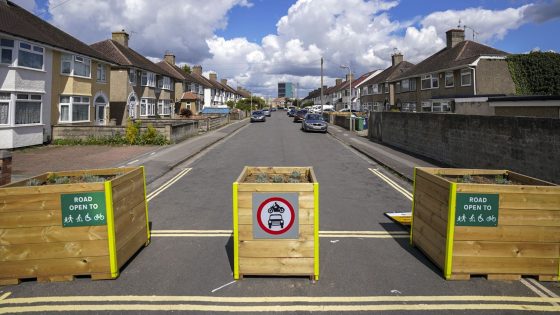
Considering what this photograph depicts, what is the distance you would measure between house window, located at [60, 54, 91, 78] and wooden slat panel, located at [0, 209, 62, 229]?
21.2 meters

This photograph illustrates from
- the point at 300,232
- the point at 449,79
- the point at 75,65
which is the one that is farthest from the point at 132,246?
the point at 449,79

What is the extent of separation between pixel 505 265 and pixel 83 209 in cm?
554

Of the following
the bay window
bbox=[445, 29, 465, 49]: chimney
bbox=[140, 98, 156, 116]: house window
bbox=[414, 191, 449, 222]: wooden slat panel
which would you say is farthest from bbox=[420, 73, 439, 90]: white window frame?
bbox=[414, 191, 449, 222]: wooden slat panel

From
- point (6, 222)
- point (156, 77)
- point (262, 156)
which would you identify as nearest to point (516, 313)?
point (6, 222)

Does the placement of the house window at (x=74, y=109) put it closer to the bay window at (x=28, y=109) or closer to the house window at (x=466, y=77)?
the bay window at (x=28, y=109)

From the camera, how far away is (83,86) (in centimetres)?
2533

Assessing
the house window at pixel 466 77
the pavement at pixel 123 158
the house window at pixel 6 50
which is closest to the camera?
the pavement at pixel 123 158

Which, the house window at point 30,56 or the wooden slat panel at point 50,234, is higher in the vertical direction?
the house window at point 30,56

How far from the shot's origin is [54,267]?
16.8 ft

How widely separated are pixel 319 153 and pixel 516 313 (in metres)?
15.3

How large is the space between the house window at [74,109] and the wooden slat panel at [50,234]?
68.5 ft

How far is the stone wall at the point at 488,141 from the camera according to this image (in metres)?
9.71

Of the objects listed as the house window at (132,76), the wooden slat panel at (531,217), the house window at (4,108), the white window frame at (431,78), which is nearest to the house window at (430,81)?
the white window frame at (431,78)

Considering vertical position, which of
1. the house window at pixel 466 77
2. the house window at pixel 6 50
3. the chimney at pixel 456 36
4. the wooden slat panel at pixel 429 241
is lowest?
the wooden slat panel at pixel 429 241
